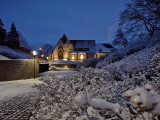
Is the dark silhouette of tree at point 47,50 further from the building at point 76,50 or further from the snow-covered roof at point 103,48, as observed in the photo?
the snow-covered roof at point 103,48

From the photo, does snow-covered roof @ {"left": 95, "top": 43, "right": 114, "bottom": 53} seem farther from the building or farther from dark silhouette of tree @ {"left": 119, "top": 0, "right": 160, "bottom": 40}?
dark silhouette of tree @ {"left": 119, "top": 0, "right": 160, "bottom": 40}

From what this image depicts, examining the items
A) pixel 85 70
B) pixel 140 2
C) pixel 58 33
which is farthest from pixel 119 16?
pixel 58 33

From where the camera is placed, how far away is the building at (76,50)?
151ft

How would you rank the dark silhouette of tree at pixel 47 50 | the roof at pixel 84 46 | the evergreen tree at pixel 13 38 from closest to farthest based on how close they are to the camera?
the evergreen tree at pixel 13 38
the roof at pixel 84 46
the dark silhouette of tree at pixel 47 50

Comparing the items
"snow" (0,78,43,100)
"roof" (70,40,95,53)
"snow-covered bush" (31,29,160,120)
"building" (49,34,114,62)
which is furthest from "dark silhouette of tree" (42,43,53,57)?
"snow-covered bush" (31,29,160,120)

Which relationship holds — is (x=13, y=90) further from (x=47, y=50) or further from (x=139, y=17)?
(x=47, y=50)

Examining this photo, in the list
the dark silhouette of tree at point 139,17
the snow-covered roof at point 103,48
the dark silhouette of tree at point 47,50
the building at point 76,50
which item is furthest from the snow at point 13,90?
the dark silhouette of tree at point 47,50

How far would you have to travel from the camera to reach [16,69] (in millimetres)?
10734

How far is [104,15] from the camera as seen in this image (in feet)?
524

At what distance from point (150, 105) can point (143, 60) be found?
21.6ft

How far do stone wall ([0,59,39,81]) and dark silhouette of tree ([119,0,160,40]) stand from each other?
1053 centimetres

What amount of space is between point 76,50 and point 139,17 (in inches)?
1448

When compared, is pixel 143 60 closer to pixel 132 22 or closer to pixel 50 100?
pixel 50 100

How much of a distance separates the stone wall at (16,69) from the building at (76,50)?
3404 cm
